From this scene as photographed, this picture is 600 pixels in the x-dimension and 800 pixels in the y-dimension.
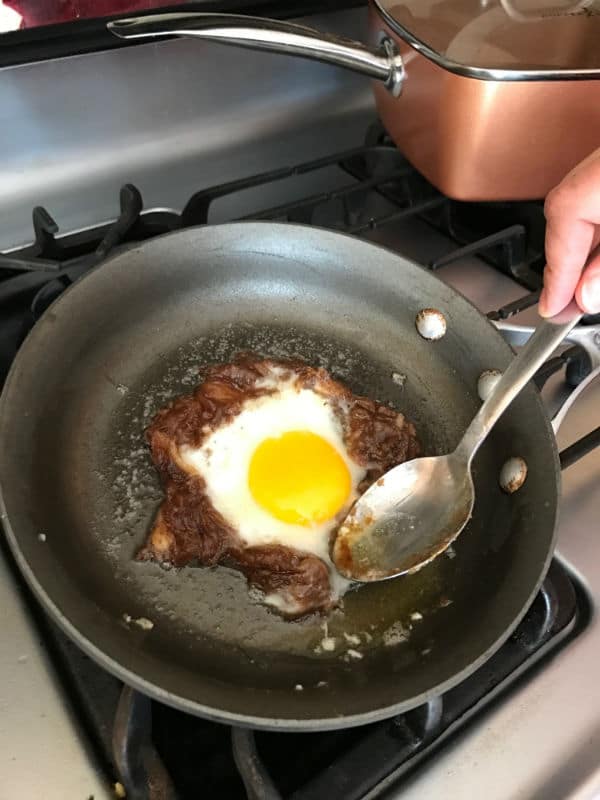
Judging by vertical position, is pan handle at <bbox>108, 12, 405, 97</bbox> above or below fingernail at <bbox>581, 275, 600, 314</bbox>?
above

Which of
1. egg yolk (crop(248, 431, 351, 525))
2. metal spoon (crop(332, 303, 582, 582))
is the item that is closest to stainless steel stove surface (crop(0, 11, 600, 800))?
metal spoon (crop(332, 303, 582, 582))

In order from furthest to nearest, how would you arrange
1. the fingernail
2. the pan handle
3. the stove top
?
the pan handle, the fingernail, the stove top

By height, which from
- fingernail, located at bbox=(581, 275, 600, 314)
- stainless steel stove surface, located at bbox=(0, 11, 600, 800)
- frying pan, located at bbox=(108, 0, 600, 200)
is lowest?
stainless steel stove surface, located at bbox=(0, 11, 600, 800)

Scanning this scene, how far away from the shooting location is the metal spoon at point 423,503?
737mm

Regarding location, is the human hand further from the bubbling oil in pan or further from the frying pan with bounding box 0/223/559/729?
the bubbling oil in pan

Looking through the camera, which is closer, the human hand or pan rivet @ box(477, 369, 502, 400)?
the human hand

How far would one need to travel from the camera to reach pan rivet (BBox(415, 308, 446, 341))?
0.88 m

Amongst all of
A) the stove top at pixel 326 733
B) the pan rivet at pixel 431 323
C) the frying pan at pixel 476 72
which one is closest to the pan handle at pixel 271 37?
the frying pan at pixel 476 72

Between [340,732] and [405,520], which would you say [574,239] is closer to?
[405,520]

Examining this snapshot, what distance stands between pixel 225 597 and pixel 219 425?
0.20m

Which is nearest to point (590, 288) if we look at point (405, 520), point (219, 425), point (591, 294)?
point (591, 294)

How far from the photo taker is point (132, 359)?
0.85 metres

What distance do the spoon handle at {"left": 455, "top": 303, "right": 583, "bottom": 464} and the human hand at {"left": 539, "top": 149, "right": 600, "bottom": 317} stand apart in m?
0.01

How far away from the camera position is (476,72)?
0.83 meters
